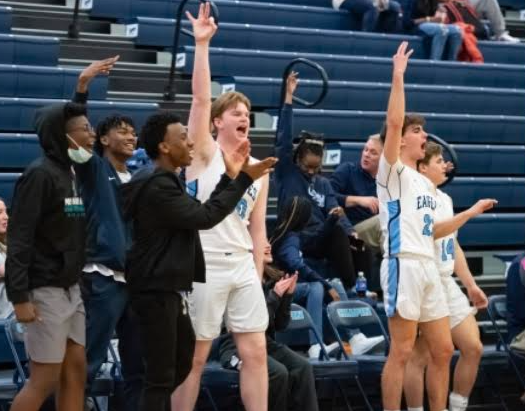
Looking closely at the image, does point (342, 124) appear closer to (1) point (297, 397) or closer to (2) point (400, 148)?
(2) point (400, 148)

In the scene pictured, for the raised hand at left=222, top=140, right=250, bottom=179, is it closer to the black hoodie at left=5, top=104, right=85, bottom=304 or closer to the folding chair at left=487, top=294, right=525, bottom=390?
the black hoodie at left=5, top=104, right=85, bottom=304

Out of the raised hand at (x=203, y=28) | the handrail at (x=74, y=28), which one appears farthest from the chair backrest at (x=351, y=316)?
the handrail at (x=74, y=28)

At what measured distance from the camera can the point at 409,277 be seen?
6.52 meters

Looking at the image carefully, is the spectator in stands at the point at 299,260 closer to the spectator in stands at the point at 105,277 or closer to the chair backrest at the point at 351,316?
the chair backrest at the point at 351,316

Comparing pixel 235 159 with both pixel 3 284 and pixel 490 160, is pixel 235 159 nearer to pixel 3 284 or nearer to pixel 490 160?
pixel 3 284

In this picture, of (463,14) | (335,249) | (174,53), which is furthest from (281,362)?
(463,14)

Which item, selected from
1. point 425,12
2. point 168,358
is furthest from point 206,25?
point 425,12

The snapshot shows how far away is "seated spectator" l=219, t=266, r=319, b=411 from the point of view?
6.30 meters

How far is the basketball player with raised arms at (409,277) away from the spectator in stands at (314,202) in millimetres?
1101

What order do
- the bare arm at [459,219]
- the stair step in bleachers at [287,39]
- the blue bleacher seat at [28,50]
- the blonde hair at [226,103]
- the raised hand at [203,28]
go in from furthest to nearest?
the stair step in bleachers at [287,39] → the blue bleacher seat at [28,50] → the bare arm at [459,219] → the blonde hair at [226,103] → the raised hand at [203,28]

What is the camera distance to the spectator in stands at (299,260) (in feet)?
23.6

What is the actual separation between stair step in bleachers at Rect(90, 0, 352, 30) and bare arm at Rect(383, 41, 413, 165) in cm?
406

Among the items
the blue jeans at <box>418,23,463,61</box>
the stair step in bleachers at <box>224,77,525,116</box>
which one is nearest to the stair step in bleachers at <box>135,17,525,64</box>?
the blue jeans at <box>418,23,463,61</box>

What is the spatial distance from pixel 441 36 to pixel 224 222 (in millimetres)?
6095
